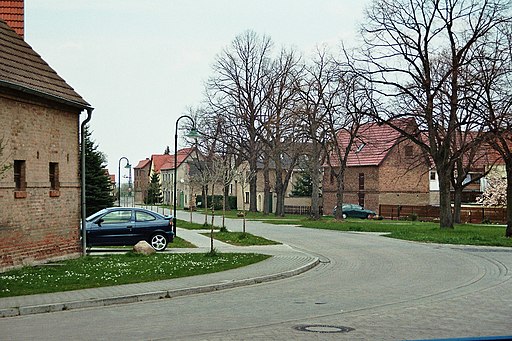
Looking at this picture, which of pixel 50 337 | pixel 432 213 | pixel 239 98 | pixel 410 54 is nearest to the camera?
pixel 50 337

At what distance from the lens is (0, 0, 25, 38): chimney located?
23.4 metres

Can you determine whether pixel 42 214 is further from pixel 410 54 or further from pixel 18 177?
pixel 410 54

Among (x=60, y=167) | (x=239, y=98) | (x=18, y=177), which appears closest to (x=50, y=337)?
(x=18, y=177)

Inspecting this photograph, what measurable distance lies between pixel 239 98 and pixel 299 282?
185 feet

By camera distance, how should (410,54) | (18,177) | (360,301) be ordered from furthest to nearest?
(410,54) → (18,177) → (360,301)

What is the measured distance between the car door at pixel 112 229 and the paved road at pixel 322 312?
8.30m

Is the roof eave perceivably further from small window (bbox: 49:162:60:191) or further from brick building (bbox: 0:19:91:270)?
small window (bbox: 49:162:60:191)

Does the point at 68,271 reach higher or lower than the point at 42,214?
lower

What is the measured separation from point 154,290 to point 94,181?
3164cm

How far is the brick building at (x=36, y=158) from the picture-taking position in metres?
19.2

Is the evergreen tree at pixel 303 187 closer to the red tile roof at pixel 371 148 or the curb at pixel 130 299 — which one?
the red tile roof at pixel 371 148

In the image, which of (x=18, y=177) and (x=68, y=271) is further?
(x=18, y=177)

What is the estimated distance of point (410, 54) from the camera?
42.1 m

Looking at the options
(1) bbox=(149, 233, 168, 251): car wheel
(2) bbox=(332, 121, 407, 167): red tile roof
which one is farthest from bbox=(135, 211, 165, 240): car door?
(2) bbox=(332, 121, 407, 167): red tile roof
